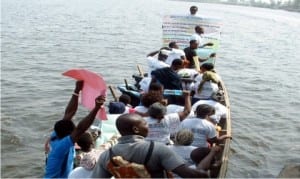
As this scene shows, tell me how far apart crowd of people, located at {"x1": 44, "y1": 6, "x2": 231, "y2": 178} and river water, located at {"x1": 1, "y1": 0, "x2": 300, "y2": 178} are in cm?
249

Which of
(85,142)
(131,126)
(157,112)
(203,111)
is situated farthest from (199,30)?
(131,126)

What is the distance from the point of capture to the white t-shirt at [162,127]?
642cm

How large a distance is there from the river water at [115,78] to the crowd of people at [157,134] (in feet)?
8.18

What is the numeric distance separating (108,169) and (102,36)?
25629 millimetres

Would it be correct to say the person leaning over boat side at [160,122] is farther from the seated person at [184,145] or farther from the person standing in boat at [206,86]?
the person standing in boat at [206,86]

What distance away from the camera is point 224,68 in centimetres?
2183

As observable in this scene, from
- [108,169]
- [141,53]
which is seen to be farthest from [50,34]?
[108,169]

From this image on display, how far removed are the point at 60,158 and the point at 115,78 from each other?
12701 mm

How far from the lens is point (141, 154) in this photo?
3.90m

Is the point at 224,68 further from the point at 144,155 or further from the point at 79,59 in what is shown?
the point at 144,155

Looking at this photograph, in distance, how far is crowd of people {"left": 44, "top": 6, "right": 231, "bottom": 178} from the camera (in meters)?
3.95

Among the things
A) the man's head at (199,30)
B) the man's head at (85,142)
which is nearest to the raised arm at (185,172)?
the man's head at (85,142)

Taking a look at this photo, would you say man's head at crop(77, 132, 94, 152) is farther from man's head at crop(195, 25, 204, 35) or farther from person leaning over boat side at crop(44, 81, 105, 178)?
man's head at crop(195, 25, 204, 35)

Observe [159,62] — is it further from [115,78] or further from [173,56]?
[115,78]
